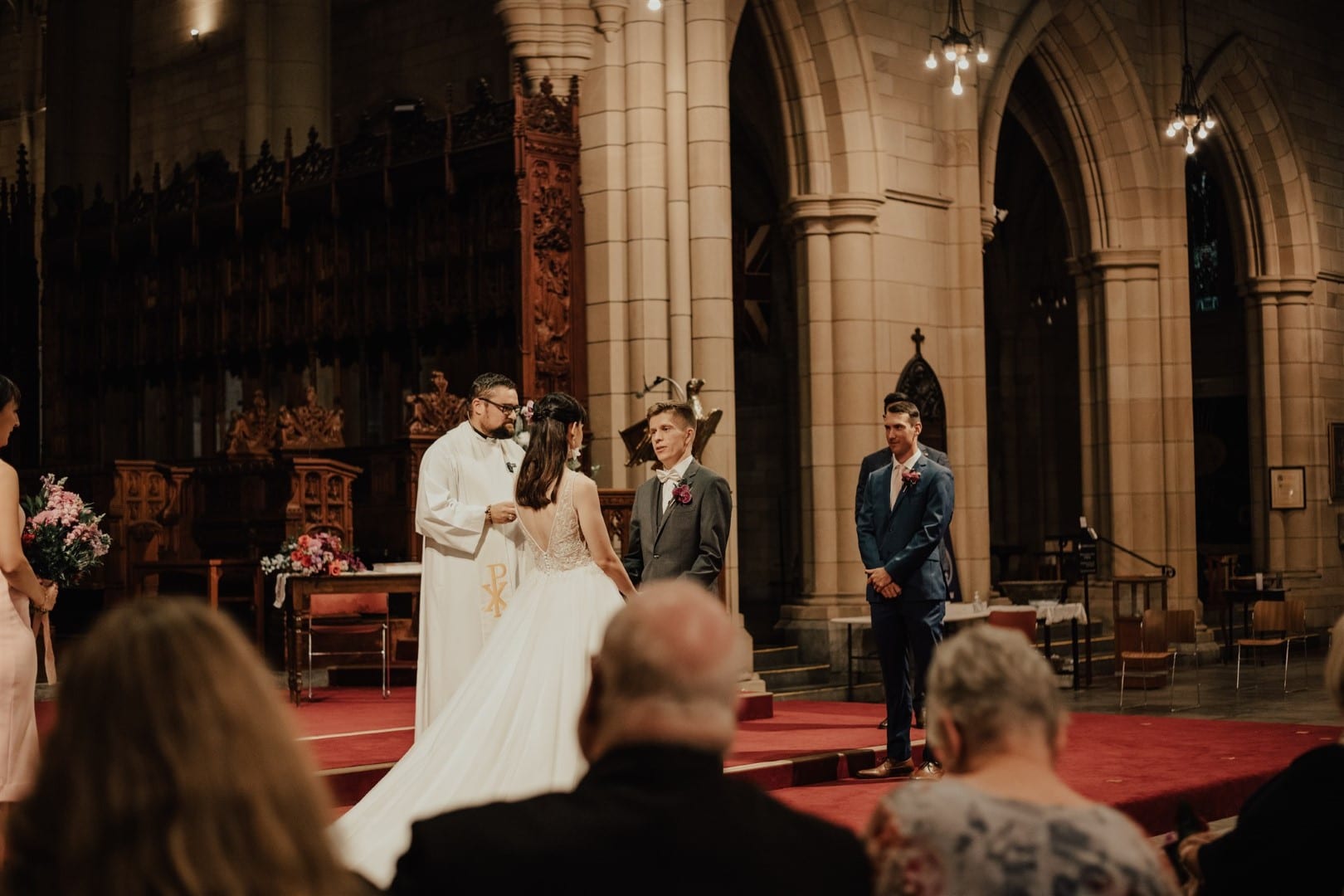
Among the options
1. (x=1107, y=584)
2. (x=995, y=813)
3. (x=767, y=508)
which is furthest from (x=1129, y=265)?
(x=995, y=813)

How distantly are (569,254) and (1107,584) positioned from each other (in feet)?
23.8

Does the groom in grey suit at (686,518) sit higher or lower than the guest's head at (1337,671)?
higher

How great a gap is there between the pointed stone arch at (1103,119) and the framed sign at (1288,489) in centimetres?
362

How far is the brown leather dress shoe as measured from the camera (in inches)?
267

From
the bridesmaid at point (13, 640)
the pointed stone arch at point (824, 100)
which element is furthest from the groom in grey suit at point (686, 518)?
the pointed stone arch at point (824, 100)

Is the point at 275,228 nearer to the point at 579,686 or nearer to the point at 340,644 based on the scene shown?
the point at 340,644

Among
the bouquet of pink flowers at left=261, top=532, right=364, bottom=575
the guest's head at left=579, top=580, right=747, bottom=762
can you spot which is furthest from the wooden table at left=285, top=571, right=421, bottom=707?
the guest's head at left=579, top=580, right=747, bottom=762

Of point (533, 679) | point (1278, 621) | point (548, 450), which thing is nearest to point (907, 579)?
point (548, 450)

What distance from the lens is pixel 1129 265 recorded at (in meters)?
16.3

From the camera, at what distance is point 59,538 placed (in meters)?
8.29

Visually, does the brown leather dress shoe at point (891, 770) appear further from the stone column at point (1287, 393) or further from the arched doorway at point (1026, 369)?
the arched doorway at point (1026, 369)

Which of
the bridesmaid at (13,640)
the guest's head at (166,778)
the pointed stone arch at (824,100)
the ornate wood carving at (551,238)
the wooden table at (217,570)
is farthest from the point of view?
the pointed stone arch at (824,100)

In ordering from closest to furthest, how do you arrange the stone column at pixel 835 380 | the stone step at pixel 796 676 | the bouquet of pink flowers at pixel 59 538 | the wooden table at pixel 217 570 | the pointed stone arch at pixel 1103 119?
the bouquet of pink flowers at pixel 59 538, the wooden table at pixel 217 570, the stone step at pixel 796 676, the stone column at pixel 835 380, the pointed stone arch at pixel 1103 119

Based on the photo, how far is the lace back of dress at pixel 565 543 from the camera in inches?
216
